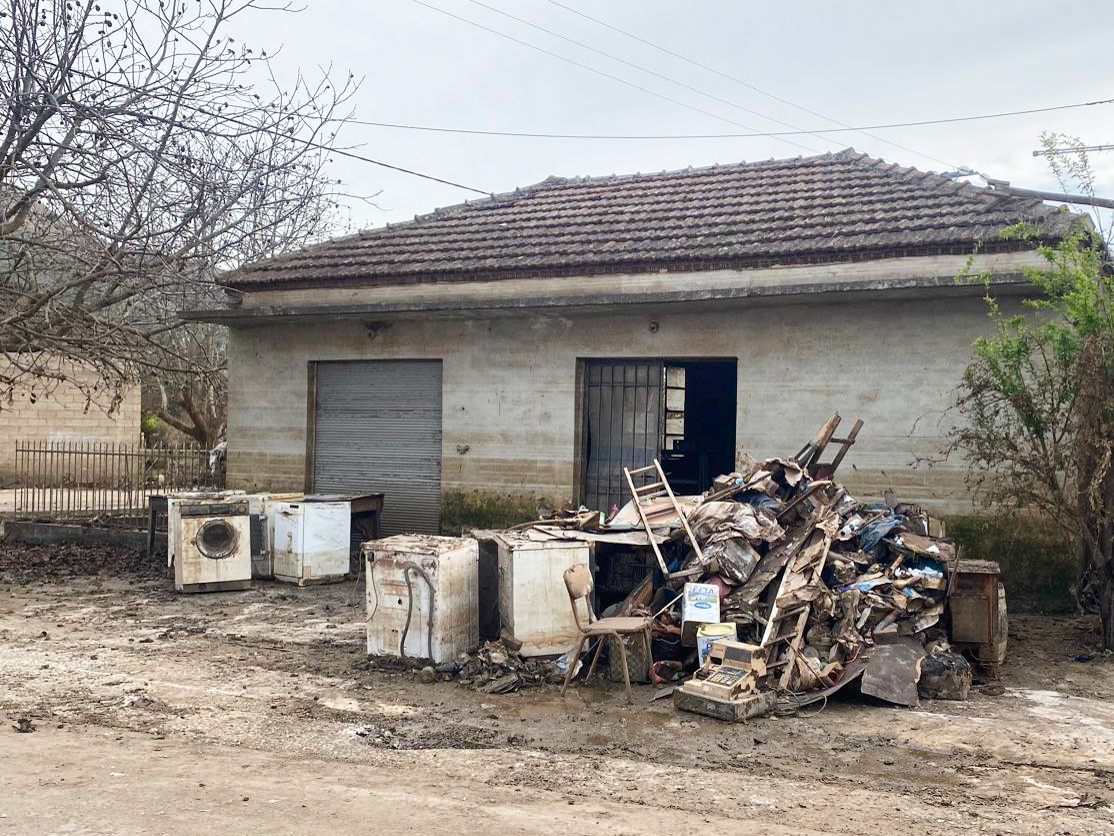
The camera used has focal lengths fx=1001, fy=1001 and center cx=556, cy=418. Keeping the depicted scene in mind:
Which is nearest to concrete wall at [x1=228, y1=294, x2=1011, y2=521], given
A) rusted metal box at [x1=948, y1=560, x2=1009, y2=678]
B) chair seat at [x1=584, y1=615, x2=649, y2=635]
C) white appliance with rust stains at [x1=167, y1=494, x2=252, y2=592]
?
rusted metal box at [x1=948, y1=560, x2=1009, y2=678]

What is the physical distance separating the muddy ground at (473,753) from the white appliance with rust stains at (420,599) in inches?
12.2

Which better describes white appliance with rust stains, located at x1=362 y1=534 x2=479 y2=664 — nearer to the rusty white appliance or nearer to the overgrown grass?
the rusty white appliance

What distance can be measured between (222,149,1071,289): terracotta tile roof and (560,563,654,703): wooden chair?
17.9 ft

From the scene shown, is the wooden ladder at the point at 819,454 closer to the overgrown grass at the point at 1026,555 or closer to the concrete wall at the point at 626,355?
the concrete wall at the point at 626,355

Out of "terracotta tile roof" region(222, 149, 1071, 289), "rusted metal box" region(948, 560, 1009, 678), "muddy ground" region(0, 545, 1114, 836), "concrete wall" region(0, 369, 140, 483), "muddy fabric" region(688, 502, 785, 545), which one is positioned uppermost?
"terracotta tile roof" region(222, 149, 1071, 289)

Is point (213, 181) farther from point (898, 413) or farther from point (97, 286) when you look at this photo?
point (898, 413)

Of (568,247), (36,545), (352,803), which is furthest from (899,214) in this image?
(36,545)

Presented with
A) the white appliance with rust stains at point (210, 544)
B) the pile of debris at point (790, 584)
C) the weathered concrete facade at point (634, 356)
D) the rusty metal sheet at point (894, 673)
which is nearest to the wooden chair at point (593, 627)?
the pile of debris at point (790, 584)

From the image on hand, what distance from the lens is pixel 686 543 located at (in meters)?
8.93

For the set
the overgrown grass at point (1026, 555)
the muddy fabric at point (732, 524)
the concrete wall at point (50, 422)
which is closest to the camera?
the muddy fabric at point (732, 524)

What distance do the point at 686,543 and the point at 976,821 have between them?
407 centimetres

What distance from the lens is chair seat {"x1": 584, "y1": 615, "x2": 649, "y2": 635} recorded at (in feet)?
24.6

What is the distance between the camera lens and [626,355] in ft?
42.0

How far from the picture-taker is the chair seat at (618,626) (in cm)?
751
